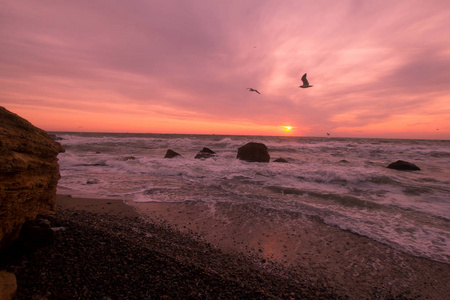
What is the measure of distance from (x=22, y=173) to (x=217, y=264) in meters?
2.86

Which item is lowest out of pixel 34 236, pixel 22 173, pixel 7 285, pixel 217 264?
pixel 217 264

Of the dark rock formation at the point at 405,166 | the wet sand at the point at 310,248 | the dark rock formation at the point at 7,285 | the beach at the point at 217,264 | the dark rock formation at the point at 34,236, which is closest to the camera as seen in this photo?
the dark rock formation at the point at 7,285

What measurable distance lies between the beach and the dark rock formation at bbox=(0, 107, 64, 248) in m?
0.42

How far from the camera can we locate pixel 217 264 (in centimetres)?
315

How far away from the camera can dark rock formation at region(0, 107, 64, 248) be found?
2533mm

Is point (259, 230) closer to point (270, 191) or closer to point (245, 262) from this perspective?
point (245, 262)

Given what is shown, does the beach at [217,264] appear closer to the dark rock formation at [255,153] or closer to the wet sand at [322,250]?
the wet sand at [322,250]

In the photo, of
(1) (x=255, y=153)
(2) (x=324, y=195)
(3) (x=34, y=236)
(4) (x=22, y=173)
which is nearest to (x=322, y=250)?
(2) (x=324, y=195)

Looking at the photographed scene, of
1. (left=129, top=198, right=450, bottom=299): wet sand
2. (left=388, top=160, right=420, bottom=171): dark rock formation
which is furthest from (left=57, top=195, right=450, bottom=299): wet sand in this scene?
(left=388, top=160, right=420, bottom=171): dark rock formation

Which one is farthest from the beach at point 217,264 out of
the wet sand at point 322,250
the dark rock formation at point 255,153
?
the dark rock formation at point 255,153

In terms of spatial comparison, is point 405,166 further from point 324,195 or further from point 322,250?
point 322,250

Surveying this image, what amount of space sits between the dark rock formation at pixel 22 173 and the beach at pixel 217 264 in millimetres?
415

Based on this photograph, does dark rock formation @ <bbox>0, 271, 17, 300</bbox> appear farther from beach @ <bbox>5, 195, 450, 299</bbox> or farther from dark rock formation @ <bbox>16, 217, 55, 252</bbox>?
dark rock formation @ <bbox>16, 217, 55, 252</bbox>

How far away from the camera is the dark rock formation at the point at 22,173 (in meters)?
2.53
